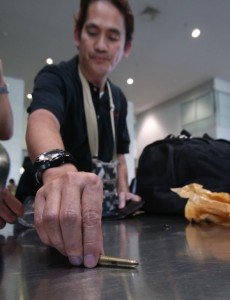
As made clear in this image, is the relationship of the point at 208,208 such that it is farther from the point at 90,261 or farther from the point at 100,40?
the point at 100,40

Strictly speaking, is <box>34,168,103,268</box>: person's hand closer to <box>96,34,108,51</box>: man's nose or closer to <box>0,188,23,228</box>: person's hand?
<box>0,188,23,228</box>: person's hand

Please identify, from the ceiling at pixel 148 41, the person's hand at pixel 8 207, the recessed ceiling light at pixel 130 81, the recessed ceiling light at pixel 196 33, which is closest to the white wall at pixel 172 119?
the ceiling at pixel 148 41

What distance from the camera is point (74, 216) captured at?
33 cm

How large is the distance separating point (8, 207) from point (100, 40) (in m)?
0.65

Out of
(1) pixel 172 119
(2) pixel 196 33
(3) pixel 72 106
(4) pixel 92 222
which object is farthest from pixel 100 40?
(1) pixel 172 119

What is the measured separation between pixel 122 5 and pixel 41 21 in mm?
3189

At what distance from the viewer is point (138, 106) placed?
7.29 m

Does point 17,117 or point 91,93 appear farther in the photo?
point 17,117

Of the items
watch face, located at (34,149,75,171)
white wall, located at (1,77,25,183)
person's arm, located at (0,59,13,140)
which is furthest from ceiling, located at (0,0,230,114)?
watch face, located at (34,149,75,171)

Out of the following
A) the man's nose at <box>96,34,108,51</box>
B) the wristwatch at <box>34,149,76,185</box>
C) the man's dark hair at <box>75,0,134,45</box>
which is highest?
the man's dark hair at <box>75,0,134,45</box>

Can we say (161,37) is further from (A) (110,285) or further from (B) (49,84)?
(A) (110,285)

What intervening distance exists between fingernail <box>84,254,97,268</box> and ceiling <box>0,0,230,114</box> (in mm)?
3509

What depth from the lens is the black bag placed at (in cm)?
94

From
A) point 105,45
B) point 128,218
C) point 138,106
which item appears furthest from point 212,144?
point 138,106
